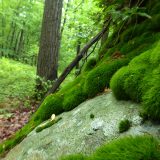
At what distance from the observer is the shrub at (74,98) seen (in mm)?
3184

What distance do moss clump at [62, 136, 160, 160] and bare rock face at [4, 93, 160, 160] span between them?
0.41 m

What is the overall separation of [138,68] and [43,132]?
4.18 ft

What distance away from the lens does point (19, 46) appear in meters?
37.2

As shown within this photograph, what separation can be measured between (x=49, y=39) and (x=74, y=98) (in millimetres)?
5376

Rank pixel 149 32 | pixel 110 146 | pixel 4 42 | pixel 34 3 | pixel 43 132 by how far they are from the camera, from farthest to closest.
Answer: pixel 4 42 → pixel 34 3 → pixel 149 32 → pixel 43 132 → pixel 110 146

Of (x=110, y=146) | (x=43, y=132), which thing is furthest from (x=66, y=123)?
(x=110, y=146)

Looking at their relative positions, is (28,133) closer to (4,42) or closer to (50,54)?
(50,54)

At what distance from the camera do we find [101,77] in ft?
9.64

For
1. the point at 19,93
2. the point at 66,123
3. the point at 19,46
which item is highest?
the point at 66,123

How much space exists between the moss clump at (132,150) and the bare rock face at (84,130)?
41 cm

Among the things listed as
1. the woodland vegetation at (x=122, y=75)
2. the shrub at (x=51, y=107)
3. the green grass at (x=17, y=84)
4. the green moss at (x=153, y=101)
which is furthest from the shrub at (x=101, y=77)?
the green grass at (x=17, y=84)

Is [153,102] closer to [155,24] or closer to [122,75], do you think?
[122,75]

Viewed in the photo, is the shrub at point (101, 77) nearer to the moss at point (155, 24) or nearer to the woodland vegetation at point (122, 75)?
the woodland vegetation at point (122, 75)

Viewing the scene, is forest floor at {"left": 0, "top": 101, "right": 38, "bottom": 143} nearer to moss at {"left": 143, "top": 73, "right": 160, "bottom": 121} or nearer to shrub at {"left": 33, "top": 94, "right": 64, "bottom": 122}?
shrub at {"left": 33, "top": 94, "right": 64, "bottom": 122}
